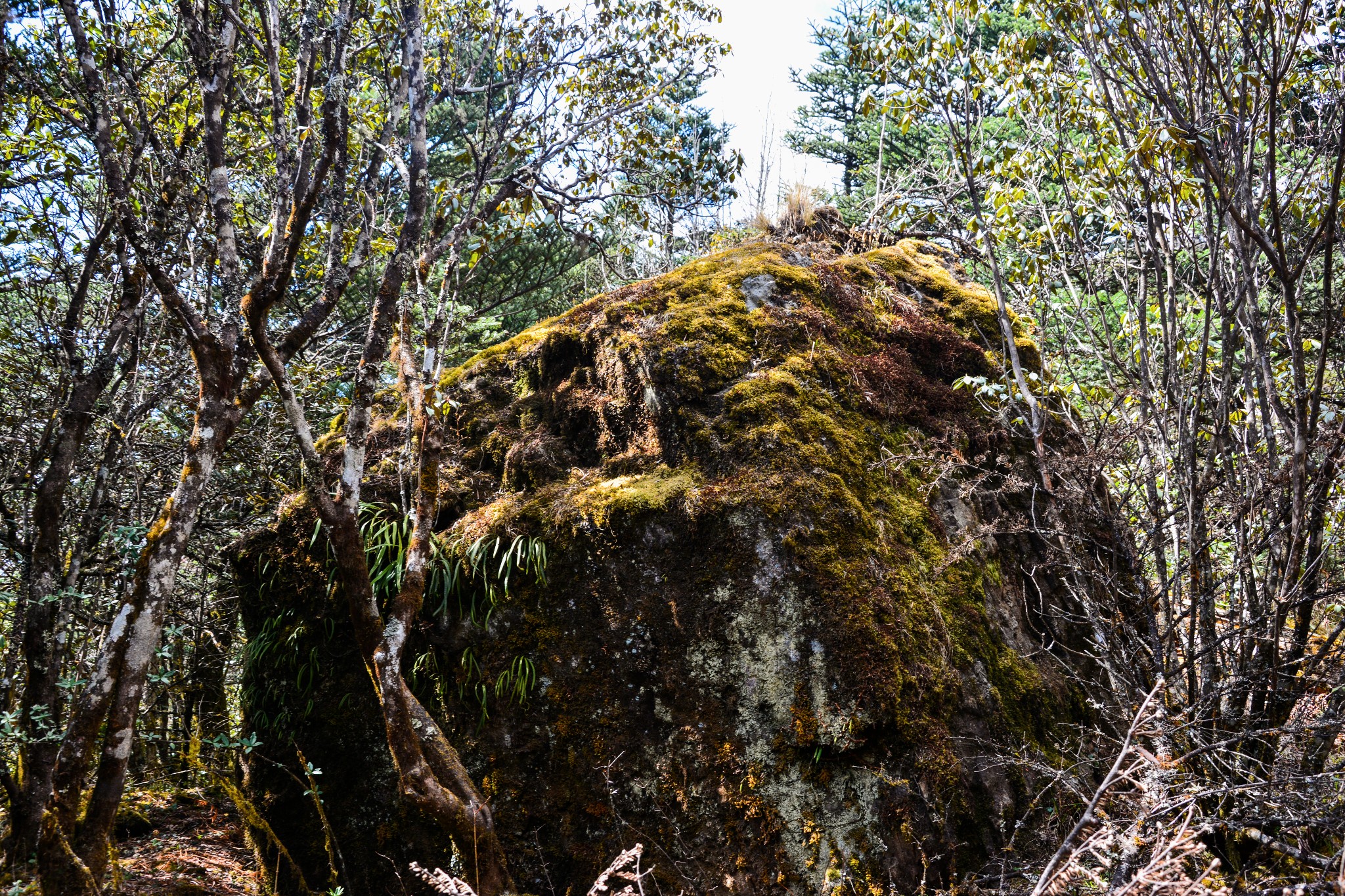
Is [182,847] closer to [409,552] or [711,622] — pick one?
[409,552]

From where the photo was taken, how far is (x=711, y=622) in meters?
3.37

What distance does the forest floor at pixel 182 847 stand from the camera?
356 cm

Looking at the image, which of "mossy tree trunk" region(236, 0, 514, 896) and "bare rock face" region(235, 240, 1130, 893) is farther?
"bare rock face" region(235, 240, 1130, 893)

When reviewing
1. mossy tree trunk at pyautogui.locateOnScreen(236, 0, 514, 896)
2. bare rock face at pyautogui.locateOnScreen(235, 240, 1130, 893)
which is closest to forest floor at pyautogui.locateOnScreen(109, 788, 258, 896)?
bare rock face at pyautogui.locateOnScreen(235, 240, 1130, 893)

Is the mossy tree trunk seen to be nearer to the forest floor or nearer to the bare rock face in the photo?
the bare rock face

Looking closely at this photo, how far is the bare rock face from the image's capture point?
121 inches

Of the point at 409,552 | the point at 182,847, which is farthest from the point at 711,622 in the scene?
the point at 182,847

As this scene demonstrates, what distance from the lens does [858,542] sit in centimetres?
356

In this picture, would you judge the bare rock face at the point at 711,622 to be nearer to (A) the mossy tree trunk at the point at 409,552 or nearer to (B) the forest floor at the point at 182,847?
(A) the mossy tree trunk at the point at 409,552

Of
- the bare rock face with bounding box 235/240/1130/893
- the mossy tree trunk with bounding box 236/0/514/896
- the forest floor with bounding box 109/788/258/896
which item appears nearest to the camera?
the mossy tree trunk with bounding box 236/0/514/896

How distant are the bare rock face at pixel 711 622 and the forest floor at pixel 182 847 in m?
0.47

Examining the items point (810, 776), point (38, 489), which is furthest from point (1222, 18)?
point (38, 489)

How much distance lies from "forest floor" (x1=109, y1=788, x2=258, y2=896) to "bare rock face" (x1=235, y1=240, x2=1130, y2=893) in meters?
0.47

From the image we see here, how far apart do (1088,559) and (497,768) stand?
3.18 meters
